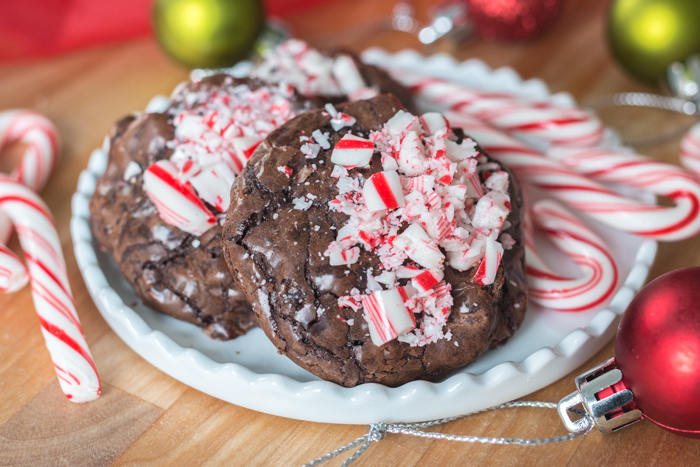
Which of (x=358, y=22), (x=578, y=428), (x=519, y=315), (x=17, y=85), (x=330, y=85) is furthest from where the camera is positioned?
(x=358, y=22)

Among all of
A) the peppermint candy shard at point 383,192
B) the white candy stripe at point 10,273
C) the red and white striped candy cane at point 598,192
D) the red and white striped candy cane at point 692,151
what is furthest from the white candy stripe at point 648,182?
the white candy stripe at point 10,273

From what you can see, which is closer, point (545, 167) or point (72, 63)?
point (545, 167)

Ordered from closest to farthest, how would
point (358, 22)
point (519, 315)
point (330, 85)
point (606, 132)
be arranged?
point (519, 315) < point (330, 85) < point (606, 132) < point (358, 22)

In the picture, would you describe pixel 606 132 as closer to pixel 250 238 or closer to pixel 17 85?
pixel 250 238

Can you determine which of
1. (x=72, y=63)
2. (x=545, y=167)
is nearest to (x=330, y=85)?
(x=545, y=167)

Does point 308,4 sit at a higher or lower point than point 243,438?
higher

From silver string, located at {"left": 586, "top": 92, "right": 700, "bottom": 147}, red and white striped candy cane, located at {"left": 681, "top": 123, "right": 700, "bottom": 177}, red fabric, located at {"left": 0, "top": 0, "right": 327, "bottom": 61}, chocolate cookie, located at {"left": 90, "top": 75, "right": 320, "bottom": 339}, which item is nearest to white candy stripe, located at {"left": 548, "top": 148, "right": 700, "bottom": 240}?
red and white striped candy cane, located at {"left": 681, "top": 123, "right": 700, "bottom": 177}

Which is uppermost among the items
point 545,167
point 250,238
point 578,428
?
point 250,238
